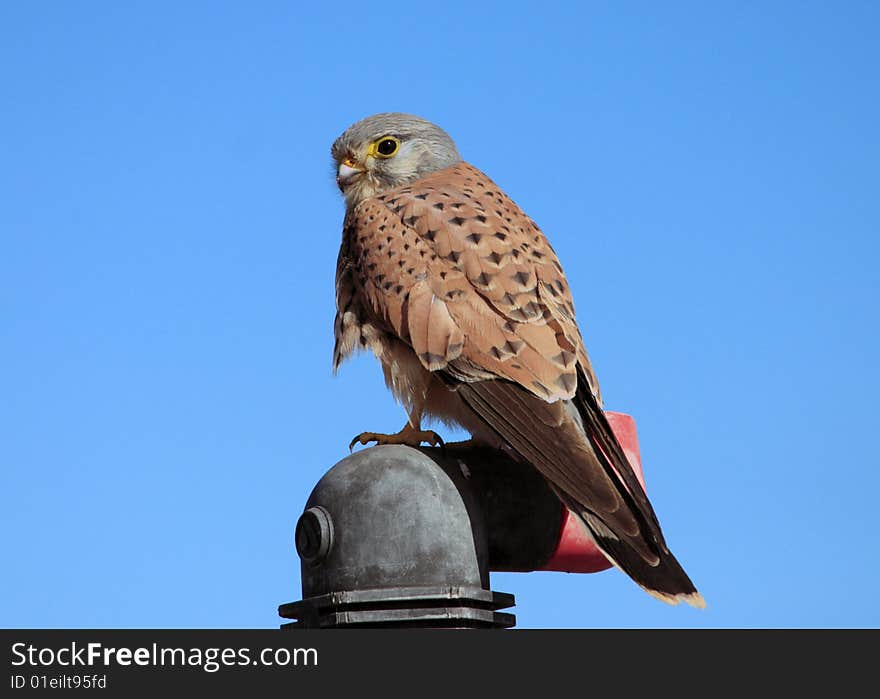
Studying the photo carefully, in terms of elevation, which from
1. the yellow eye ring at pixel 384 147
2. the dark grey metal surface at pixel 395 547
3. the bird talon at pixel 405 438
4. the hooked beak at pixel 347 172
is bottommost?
the dark grey metal surface at pixel 395 547

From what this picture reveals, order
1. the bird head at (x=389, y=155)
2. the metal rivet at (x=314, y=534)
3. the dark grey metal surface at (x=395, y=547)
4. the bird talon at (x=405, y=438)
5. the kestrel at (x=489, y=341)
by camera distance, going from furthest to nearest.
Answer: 1. the bird head at (x=389, y=155)
2. the bird talon at (x=405, y=438)
3. the kestrel at (x=489, y=341)
4. the metal rivet at (x=314, y=534)
5. the dark grey metal surface at (x=395, y=547)

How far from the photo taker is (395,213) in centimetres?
410

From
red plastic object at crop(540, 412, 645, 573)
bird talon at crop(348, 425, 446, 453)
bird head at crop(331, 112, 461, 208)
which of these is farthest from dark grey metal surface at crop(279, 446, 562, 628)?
bird head at crop(331, 112, 461, 208)

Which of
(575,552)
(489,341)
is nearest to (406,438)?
(489,341)

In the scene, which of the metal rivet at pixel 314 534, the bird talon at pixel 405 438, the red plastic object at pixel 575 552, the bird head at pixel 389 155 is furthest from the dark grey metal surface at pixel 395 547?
the bird head at pixel 389 155

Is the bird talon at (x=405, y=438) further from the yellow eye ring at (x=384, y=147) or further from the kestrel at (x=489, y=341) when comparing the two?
the yellow eye ring at (x=384, y=147)

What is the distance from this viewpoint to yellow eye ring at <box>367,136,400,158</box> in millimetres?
4637

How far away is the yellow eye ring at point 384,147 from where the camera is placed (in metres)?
4.64

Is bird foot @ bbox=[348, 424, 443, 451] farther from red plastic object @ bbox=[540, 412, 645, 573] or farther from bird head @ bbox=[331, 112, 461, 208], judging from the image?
bird head @ bbox=[331, 112, 461, 208]

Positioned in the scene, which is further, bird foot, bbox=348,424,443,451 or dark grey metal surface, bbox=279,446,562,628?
bird foot, bbox=348,424,443,451
